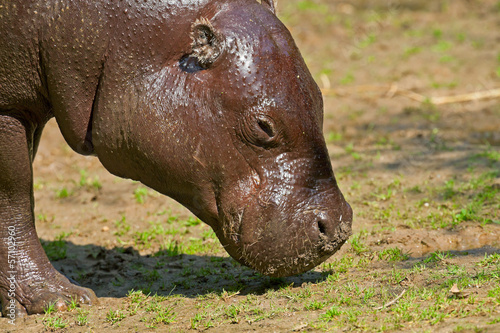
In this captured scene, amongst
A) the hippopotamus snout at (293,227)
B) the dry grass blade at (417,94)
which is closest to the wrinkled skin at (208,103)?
the hippopotamus snout at (293,227)

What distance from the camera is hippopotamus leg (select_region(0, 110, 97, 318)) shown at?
477 cm

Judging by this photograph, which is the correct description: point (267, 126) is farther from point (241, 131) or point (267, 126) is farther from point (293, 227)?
point (293, 227)

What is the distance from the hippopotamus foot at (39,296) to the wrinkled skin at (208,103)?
4.05 feet

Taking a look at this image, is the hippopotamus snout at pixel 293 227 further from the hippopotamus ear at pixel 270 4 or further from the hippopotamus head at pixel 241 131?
the hippopotamus ear at pixel 270 4

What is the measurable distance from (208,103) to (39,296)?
2.02 metres

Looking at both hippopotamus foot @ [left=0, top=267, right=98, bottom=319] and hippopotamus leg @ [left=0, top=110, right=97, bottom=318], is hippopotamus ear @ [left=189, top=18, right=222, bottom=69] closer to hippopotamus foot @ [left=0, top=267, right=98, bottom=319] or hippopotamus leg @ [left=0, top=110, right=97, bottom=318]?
hippopotamus leg @ [left=0, top=110, right=97, bottom=318]

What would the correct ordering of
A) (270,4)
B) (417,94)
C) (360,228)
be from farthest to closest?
(417,94), (360,228), (270,4)

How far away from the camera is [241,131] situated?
163 inches

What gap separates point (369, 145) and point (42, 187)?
13.5 feet

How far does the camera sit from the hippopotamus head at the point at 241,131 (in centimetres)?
412

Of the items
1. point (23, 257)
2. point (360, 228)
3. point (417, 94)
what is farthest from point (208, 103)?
point (417, 94)

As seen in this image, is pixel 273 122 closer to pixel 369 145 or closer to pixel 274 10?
pixel 274 10

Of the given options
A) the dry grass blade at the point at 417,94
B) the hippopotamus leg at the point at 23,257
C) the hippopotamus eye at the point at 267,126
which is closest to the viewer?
the hippopotamus eye at the point at 267,126

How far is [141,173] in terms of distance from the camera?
4.44 meters
